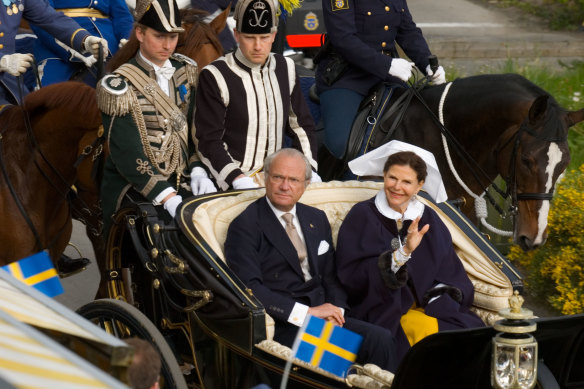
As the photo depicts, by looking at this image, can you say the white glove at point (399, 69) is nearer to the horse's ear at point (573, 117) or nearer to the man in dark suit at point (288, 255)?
the horse's ear at point (573, 117)

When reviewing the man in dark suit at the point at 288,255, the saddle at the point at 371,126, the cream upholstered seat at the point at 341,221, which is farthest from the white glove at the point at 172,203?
the saddle at the point at 371,126

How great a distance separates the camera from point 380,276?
480 cm

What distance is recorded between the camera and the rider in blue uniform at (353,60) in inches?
270

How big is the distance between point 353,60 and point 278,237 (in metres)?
2.35

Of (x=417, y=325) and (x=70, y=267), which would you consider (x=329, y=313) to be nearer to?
(x=417, y=325)

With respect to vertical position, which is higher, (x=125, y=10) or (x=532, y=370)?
(x=125, y=10)

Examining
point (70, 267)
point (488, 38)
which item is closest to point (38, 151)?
point (70, 267)

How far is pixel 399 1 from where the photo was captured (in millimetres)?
7168

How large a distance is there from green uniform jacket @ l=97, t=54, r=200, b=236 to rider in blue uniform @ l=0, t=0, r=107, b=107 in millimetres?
1028

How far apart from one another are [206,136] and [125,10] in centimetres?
287

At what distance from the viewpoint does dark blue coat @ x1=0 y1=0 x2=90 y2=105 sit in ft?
21.5

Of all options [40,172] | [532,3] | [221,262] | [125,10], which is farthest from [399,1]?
[532,3]

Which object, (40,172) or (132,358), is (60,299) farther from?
(132,358)

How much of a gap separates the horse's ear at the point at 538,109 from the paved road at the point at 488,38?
6.79 m
